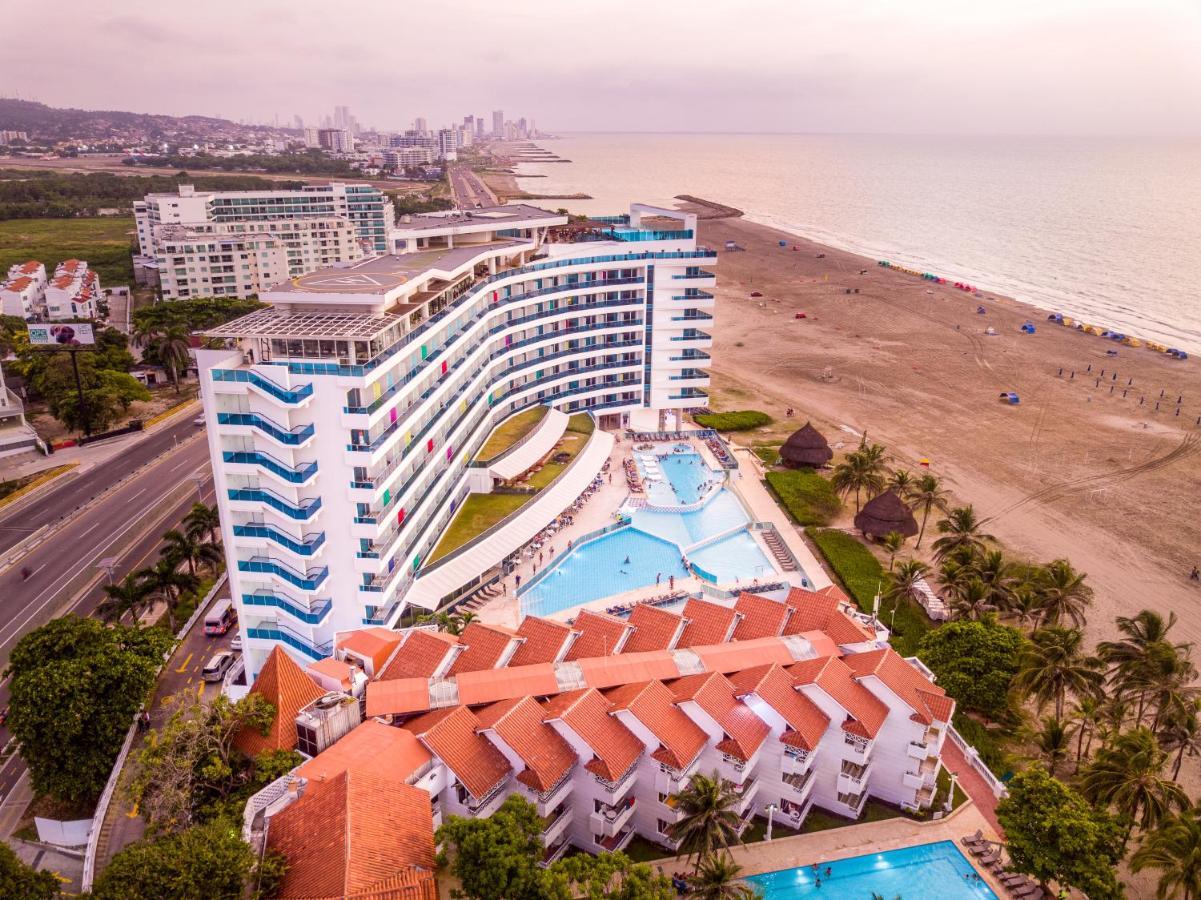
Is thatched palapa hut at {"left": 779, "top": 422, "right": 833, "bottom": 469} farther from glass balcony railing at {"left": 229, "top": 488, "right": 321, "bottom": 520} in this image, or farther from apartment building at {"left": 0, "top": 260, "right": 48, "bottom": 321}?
apartment building at {"left": 0, "top": 260, "right": 48, "bottom": 321}

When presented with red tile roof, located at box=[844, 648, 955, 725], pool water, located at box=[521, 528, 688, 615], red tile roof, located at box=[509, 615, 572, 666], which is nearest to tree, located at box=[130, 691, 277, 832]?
red tile roof, located at box=[509, 615, 572, 666]

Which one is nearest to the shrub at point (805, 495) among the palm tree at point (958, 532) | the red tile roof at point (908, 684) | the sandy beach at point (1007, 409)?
the palm tree at point (958, 532)

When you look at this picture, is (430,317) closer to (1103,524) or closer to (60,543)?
(60,543)

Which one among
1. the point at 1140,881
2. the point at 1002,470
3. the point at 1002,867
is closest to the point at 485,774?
the point at 1002,867

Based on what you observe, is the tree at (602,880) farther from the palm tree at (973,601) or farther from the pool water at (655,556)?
the palm tree at (973,601)

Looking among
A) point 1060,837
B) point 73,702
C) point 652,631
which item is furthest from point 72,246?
point 1060,837

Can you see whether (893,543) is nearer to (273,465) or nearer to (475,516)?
(475,516)

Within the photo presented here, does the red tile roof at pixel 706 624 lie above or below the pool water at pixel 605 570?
above
